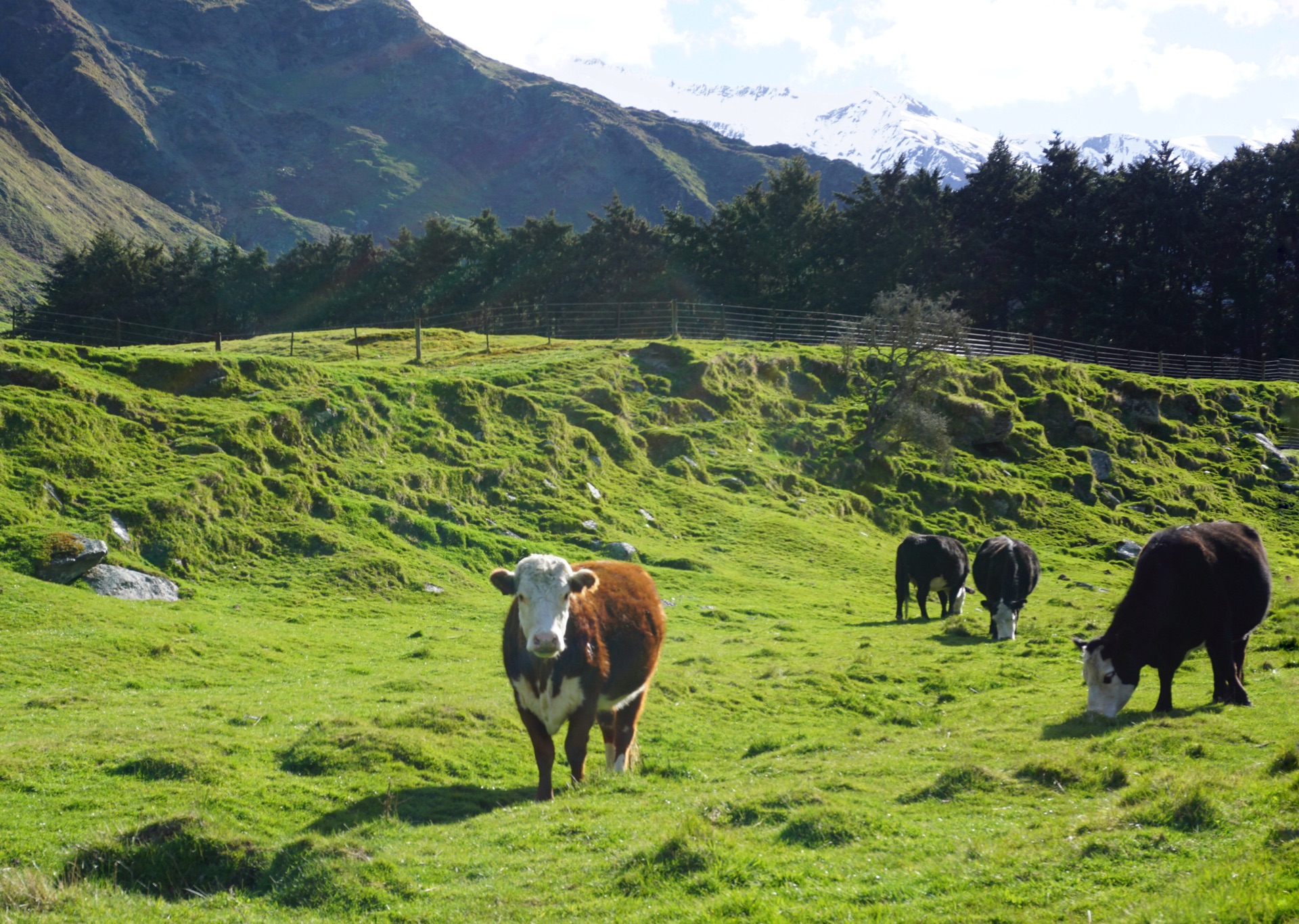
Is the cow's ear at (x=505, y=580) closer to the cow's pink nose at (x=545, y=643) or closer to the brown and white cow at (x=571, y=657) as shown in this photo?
the brown and white cow at (x=571, y=657)

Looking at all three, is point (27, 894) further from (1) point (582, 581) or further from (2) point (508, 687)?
(2) point (508, 687)

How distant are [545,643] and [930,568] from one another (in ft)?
63.7

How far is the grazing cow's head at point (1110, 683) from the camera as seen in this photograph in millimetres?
13930

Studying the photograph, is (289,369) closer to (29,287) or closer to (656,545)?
(656,545)

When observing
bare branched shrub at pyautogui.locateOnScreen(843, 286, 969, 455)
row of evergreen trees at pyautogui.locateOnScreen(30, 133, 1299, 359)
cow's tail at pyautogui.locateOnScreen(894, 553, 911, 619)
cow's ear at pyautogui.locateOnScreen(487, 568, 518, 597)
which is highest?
row of evergreen trees at pyautogui.locateOnScreen(30, 133, 1299, 359)

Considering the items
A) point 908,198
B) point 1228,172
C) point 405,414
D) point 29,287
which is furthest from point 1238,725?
point 29,287

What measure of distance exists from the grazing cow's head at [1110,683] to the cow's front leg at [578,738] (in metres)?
7.49

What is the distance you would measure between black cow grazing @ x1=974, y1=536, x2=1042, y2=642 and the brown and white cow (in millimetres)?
12863

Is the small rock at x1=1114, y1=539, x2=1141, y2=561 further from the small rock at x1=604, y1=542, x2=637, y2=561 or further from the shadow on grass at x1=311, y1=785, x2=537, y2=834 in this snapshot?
the shadow on grass at x1=311, y1=785, x2=537, y2=834

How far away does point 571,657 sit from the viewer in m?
11.4

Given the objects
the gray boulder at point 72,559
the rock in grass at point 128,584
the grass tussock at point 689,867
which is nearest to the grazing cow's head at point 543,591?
the grass tussock at point 689,867

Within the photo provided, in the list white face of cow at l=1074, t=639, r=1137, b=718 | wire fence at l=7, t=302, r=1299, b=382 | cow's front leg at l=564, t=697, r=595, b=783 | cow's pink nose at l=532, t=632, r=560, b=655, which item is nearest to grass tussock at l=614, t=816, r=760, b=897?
cow's pink nose at l=532, t=632, r=560, b=655

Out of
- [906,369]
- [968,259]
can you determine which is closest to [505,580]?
[906,369]

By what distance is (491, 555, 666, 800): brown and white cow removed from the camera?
11047mm
